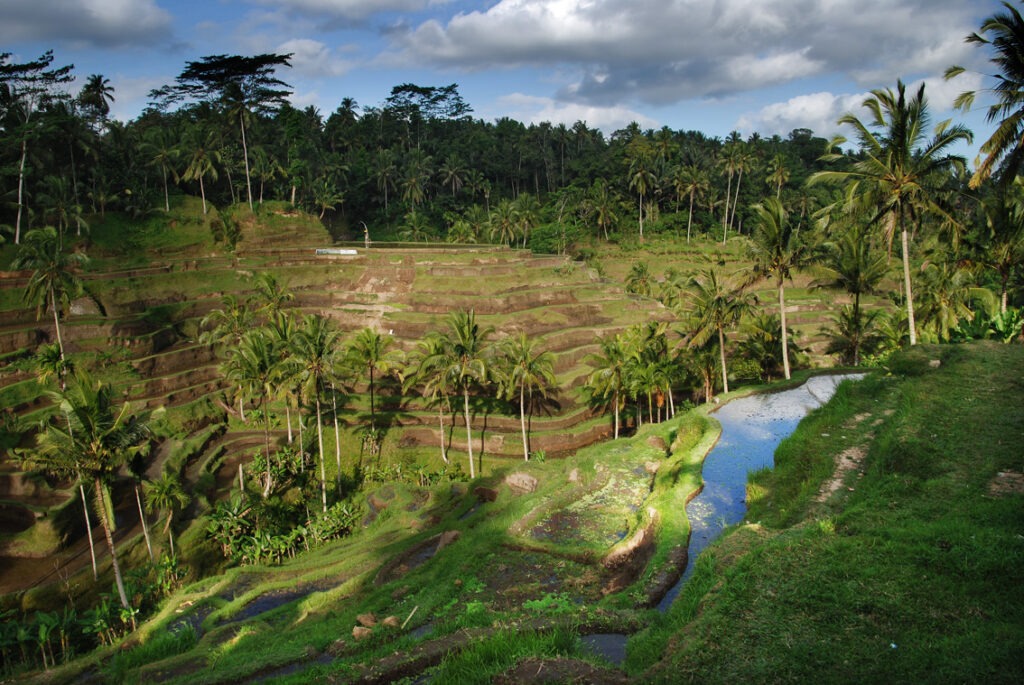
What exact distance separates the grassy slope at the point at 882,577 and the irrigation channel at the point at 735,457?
1.04m

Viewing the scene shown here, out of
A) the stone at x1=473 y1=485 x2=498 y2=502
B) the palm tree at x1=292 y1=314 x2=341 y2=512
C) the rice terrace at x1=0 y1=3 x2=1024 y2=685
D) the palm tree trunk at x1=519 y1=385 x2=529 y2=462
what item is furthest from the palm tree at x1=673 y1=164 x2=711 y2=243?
the stone at x1=473 y1=485 x2=498 y2=502

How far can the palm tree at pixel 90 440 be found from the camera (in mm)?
19188

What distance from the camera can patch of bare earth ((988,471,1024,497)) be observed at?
11.0 meters

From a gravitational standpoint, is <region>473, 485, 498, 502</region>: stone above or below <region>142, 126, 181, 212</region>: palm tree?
below

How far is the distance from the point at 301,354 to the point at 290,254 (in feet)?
91.6

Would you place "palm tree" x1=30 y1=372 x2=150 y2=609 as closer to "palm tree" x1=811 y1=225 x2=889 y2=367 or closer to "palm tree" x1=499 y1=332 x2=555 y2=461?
"palm tree" x1=499 y1=332 x2=555 y2=461

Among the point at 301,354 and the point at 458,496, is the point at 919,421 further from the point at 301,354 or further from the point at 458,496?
the point at 301,354

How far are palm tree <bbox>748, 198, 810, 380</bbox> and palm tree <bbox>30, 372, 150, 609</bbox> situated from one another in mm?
26607

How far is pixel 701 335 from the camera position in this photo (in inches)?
1294

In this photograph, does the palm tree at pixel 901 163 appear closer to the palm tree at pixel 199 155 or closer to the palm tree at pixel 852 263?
the palm tree at pixel 852 263

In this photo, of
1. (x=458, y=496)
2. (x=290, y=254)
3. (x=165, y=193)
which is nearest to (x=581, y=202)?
(x=290, y=254)

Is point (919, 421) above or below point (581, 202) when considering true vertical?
below

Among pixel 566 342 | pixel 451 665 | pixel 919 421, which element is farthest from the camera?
pixel 566 342

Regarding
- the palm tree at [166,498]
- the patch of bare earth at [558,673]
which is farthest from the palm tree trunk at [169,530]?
the patch of bare earth at [558,673]
